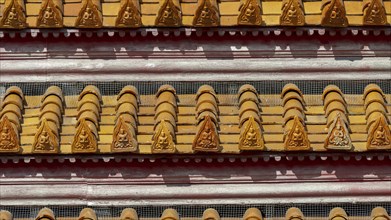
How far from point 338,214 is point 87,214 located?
356 cm

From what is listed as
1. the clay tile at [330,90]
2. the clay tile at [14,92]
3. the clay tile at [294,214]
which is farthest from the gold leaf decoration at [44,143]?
the clay tile at [330,90]

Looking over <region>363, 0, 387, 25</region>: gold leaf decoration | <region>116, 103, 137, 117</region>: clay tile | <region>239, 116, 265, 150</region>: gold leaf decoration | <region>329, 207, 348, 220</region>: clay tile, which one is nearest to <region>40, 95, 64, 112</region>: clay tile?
<region>116, 103, 137, 117</region>: clay tile

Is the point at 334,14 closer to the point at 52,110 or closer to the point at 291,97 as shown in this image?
the point at 291,97

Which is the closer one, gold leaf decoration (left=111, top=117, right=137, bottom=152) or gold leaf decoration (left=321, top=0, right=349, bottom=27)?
gold leaf decoration (left=111, top=117, right=137, bottom=152)

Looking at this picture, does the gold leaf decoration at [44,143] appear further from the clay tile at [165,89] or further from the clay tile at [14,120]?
the clay tile at [165,89]

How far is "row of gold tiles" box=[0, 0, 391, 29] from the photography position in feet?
77.7

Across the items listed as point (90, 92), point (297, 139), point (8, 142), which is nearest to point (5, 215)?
point (8, 142)

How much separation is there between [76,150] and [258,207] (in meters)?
2.77

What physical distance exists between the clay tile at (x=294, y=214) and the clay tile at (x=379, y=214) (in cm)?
102

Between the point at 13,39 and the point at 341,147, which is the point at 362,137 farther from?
the point at 13,39

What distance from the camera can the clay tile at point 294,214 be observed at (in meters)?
23.0

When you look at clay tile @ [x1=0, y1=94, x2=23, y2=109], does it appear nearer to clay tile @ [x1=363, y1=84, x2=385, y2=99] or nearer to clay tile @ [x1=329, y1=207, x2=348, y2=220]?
clay tile @ [x1=329, y1=207, x2=348, y2=220]

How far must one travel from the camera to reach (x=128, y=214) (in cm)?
2306

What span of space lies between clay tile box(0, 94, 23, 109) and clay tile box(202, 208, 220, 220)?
3.19 metres
